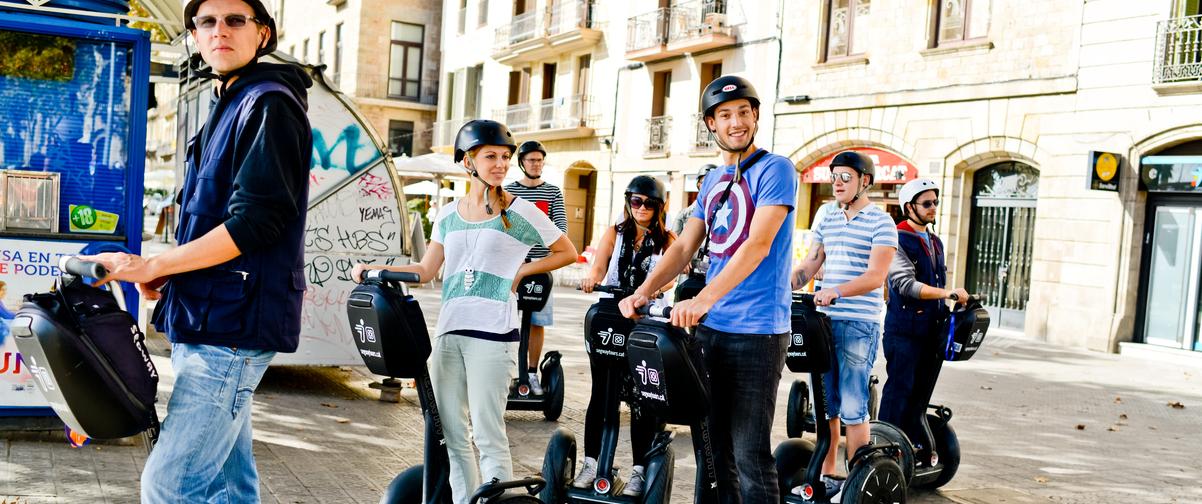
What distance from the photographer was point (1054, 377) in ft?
40.2

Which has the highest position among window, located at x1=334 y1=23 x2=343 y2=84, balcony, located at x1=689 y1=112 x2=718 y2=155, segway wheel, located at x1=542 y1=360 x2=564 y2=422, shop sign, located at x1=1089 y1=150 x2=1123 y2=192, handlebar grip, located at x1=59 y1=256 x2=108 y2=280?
window, located at x1=334 y1=23 x2=343 y2=84

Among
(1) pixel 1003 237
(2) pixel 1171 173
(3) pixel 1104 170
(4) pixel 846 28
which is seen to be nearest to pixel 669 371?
(3) pixel 1104 170

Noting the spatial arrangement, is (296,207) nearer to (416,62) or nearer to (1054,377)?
(1054,377)

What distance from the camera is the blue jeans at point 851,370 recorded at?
5.02 meters

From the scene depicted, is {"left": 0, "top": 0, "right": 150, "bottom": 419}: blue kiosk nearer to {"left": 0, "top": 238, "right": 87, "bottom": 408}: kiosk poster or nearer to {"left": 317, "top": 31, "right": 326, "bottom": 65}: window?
{"left": 0, "top": 238, "right": 87, "bottom": 408}: kiosk poster

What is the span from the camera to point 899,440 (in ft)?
17.3

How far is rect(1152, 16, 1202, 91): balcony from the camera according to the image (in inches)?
584

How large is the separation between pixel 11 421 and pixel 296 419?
1691 millimetres

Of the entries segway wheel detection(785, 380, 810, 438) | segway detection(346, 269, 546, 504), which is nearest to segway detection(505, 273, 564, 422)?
segway wheel detection(785, 380, 810, 438)

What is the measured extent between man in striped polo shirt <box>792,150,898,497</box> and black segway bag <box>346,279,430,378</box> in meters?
2.11

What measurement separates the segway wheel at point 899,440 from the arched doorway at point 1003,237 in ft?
42.1

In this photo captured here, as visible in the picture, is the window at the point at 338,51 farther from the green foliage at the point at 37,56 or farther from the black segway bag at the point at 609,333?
the black segway bag at the point at 609,333

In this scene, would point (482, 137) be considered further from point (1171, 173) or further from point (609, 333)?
point (1171, 173)

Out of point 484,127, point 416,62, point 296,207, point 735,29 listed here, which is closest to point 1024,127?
point 735,29
